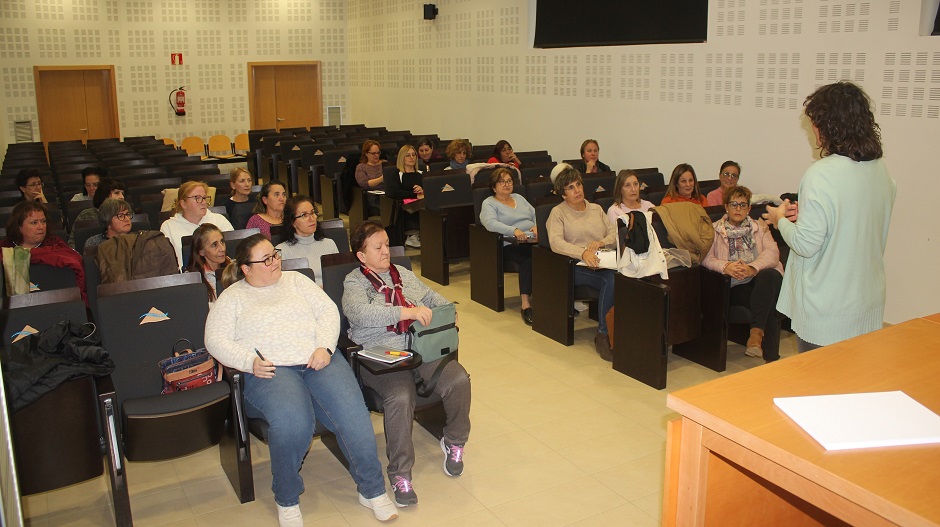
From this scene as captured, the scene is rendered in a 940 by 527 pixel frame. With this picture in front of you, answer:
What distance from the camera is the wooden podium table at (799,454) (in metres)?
1.45

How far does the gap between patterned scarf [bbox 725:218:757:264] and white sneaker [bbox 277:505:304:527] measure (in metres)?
3.37

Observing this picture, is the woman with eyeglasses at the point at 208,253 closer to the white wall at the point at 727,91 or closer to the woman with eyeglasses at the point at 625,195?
the woman with eyeglasses at the point at 625,195

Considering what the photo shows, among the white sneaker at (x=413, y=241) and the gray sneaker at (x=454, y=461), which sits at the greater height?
the white sneaker at (x=413, y=241)

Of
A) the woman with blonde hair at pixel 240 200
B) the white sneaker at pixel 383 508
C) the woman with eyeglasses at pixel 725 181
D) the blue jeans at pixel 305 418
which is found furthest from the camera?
the woman with eyeglasses at pixel 725 181

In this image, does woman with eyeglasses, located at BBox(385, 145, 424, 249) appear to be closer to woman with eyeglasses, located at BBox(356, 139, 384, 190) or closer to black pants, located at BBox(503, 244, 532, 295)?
woman with eyeglasses, located at BBox(356, 139, 384, 190)

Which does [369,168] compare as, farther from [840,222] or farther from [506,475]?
[840,222]

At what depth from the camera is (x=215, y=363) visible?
3.81 m

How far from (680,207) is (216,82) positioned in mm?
13320

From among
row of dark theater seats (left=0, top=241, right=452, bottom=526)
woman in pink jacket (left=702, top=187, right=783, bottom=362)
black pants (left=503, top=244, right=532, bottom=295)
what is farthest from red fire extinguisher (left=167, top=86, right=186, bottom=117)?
woman in pink jacket (left=702, top=187, right=783, bottom=362)

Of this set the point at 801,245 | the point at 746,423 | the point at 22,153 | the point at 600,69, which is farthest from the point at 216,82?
the point at 746,423

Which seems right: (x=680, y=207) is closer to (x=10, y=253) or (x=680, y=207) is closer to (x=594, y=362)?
(x=594, y=362)

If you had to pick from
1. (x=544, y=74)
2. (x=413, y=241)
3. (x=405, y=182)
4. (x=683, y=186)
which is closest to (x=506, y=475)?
(x=683, y=186)

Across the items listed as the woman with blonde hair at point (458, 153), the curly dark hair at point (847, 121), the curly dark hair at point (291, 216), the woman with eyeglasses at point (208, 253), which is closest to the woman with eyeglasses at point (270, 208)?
the curly dark hair at point (291, 216)

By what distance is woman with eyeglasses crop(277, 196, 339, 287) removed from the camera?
4996mm
